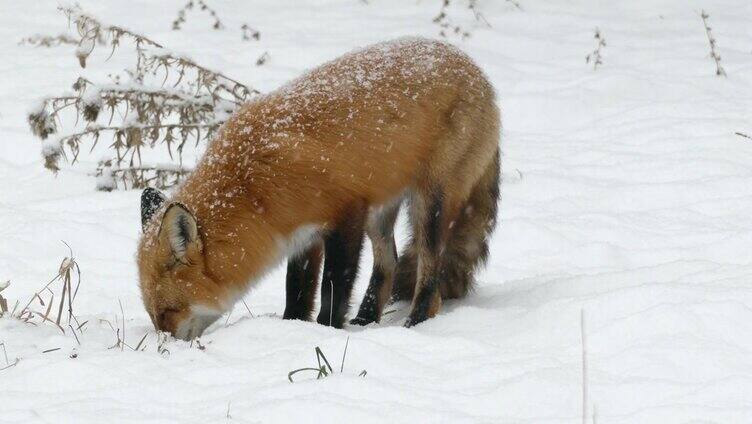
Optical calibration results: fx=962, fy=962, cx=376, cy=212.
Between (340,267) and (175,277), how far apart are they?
869mm

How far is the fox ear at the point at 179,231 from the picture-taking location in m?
4.52

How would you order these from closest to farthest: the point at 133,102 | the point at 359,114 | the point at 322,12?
the point at 359,114 → the point at 133,102 → the point at 322,12

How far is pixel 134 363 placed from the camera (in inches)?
152

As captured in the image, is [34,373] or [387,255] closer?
[34,373]

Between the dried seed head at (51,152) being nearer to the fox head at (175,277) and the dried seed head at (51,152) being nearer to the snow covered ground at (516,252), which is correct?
the snow covered ground at (516,252)

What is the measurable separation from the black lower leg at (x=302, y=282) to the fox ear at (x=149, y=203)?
31.9 inches

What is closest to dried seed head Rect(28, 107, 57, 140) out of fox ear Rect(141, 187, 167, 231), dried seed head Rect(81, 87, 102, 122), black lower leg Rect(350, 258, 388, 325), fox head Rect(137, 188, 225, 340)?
dried seed head Rect(81, 87, 102, 122)

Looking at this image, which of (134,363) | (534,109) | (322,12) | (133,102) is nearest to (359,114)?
(134,363)

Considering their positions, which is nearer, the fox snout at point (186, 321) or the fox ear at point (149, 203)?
the fox snout at point (186, 321)

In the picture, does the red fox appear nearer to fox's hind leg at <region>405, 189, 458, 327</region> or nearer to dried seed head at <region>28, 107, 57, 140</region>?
fox's hind leg at <region>405, 189, 458, 327</region>

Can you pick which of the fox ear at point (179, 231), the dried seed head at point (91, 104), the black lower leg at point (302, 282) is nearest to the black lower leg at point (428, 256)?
the black lower leg at point (302, 282)

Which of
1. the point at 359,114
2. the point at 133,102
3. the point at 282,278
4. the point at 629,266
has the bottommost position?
the point at 282,278

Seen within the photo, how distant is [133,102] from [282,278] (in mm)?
1928

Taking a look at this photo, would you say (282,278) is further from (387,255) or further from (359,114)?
(359,114)
